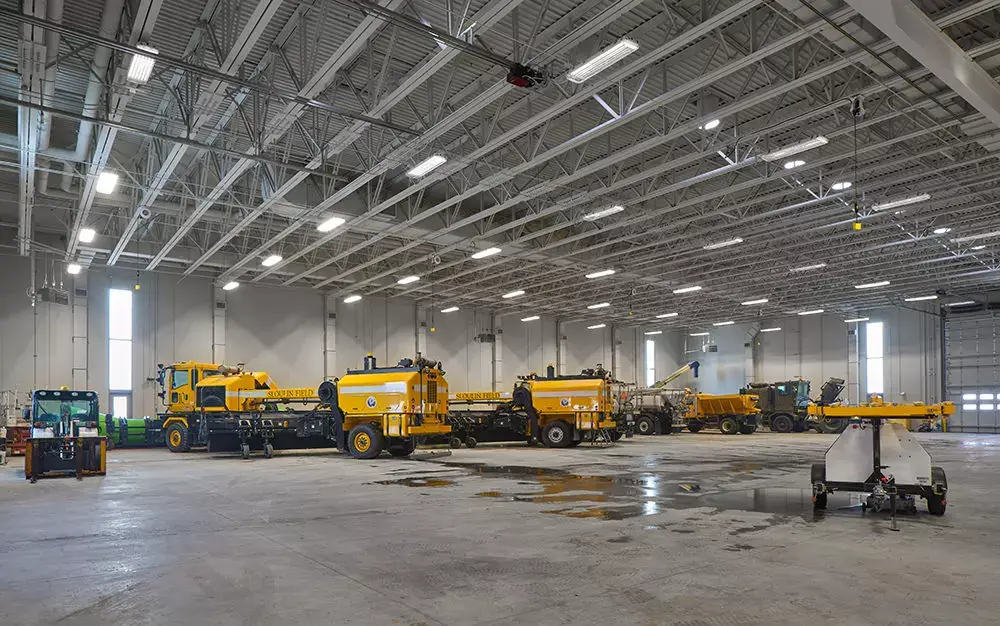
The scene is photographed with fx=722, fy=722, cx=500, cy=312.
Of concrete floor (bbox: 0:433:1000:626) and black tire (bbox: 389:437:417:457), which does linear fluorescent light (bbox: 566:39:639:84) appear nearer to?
concrete floor (bbox: 0:433:1000:626)

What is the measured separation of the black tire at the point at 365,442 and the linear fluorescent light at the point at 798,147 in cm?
1188

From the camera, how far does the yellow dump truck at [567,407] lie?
2347 cm

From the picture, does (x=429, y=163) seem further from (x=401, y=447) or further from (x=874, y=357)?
(x=874, y=357)

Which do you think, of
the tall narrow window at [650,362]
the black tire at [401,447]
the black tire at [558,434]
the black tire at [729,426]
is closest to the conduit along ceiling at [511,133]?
the black tire at [558,434]

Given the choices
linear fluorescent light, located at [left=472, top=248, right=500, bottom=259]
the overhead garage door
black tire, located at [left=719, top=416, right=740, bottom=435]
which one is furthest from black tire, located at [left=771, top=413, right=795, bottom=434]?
linear fluorescent light, located at [left=472, top=248, right=500, bottom=259]

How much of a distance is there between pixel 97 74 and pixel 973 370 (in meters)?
39.7

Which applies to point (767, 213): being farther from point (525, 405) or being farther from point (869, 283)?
point (869, 283)

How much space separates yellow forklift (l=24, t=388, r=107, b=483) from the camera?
14.2m

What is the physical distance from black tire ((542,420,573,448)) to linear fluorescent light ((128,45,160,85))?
53.8 feet

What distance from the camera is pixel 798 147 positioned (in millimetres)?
14609

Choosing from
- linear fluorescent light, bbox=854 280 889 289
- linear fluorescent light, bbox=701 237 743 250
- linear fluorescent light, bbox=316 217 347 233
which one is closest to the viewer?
linear fluorescent light, bbox=316 217 347 233

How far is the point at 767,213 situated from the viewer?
2030cm

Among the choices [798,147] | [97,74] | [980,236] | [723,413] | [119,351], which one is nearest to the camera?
[97,74]

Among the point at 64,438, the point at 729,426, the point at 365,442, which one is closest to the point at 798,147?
the point at 365,442
